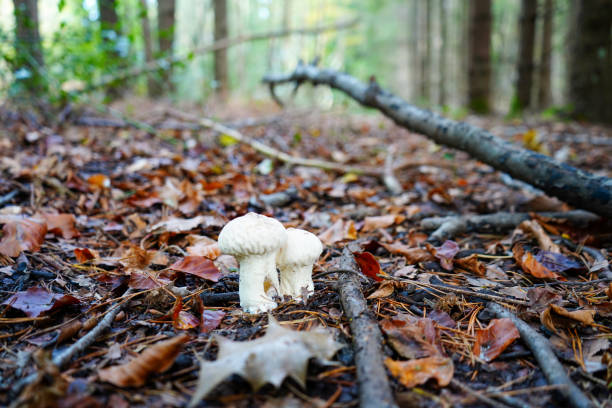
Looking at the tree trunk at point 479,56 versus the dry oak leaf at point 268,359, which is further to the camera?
the tree trunk at point 479,56

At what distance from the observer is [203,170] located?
3.68 meters

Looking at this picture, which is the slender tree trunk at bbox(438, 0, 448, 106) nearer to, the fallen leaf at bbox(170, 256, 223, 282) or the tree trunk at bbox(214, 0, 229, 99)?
the tree trunk at bbox(214, 0, 229, 99)

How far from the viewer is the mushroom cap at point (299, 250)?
5.40 ft

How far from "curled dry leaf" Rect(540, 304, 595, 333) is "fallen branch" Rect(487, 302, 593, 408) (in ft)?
0.33

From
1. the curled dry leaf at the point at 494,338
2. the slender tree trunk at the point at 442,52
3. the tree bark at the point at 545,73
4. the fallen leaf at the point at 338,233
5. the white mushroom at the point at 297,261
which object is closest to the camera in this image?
the curled dry leaf at the point at 494,338

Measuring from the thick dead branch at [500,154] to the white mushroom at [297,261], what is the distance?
184 centimetres

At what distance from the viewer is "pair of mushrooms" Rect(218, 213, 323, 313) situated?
1.55 meters

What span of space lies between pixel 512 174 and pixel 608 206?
2.15 feet

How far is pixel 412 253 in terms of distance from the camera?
2.26 metres

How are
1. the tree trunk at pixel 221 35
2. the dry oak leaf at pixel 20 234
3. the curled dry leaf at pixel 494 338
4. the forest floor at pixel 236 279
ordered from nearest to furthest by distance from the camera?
the forest floor at pixel 236 279 → the curled dry leaf at pixel 494 338 → the dry oak leaf at pixel 20 234 → the tree trunk at pixel 221 35

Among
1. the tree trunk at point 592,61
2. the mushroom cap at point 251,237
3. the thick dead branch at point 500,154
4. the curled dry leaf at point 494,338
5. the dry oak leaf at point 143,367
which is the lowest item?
the curled dry leaf at point 494,338

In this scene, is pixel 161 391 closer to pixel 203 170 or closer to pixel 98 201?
pixel 98 201

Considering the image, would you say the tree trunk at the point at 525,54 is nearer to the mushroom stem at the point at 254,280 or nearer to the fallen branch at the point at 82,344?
the mushroom stem at the point at 254,280

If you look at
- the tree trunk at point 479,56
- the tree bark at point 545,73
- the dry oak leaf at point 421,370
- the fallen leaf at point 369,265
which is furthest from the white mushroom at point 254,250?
the tree bark at point 545,73
